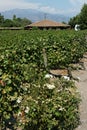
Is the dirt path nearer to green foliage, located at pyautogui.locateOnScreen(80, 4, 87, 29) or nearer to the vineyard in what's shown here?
the vineyard

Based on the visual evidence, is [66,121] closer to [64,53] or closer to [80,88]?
[80,88]

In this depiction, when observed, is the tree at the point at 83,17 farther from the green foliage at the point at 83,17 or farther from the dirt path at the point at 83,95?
the dirt path at the point at 83,95

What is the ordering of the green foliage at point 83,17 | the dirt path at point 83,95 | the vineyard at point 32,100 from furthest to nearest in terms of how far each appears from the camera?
the green foliage at point 83,17 < the dirt path at point 83,95 < the vineyard at point 32,100

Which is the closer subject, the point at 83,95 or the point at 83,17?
the point at 83,95

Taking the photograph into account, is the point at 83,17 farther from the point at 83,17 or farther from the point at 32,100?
the point at 32,100

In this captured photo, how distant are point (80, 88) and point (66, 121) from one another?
196 inches

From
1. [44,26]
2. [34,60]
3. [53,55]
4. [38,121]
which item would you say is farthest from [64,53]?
[44,26]

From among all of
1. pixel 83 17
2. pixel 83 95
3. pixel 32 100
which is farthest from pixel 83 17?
pixel 32 100

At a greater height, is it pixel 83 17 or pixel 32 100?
pixel 32 100

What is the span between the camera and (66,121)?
673 cm

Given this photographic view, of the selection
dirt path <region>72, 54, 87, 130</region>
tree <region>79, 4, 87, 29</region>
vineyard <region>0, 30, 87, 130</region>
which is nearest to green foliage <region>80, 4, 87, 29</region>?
tree <region>79, 4, 87, 29</region>

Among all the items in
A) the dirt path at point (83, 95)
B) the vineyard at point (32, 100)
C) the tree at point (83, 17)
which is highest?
the vineyard at point (32, 100)

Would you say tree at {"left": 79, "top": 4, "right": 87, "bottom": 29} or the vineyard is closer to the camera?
the vineyard

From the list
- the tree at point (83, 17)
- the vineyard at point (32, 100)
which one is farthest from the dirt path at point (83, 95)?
the tree at point (83, 17)
